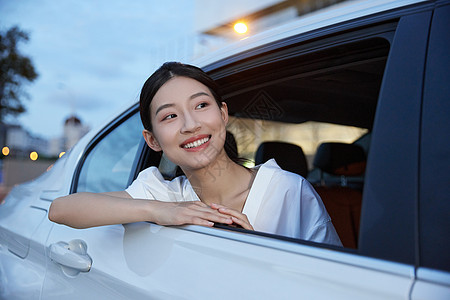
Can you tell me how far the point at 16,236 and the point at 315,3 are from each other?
12073 millimetres

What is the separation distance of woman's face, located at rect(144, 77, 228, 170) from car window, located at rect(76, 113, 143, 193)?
1.30 ft

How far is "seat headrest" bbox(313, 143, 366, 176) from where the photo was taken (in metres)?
2.94

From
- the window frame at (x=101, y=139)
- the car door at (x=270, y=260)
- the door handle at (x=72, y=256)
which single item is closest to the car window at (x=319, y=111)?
the car door at (x=270, y=260)

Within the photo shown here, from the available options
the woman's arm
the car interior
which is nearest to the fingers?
the woman's arm

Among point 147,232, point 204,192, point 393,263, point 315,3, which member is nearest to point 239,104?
point 204,192

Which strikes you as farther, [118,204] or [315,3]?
[315,3]

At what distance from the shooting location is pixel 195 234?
118cm

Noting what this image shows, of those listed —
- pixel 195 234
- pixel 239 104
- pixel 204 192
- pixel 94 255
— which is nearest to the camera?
pixel 195 234

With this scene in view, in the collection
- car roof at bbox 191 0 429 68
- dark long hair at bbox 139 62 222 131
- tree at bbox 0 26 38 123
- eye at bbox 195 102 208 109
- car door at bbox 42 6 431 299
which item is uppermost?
tree at bbox 0 26 38 123

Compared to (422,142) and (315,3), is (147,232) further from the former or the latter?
(315,3)

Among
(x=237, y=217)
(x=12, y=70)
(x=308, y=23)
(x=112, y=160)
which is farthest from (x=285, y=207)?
(x=12, y=70)

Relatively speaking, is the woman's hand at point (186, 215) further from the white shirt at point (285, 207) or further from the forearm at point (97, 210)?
the white shirt at point (285, 207)

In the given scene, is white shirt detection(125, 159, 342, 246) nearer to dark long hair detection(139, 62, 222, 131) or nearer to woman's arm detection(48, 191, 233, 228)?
woman's arm detection(48, 191, 233, 228)

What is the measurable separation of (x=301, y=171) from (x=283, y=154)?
0.63 ft
